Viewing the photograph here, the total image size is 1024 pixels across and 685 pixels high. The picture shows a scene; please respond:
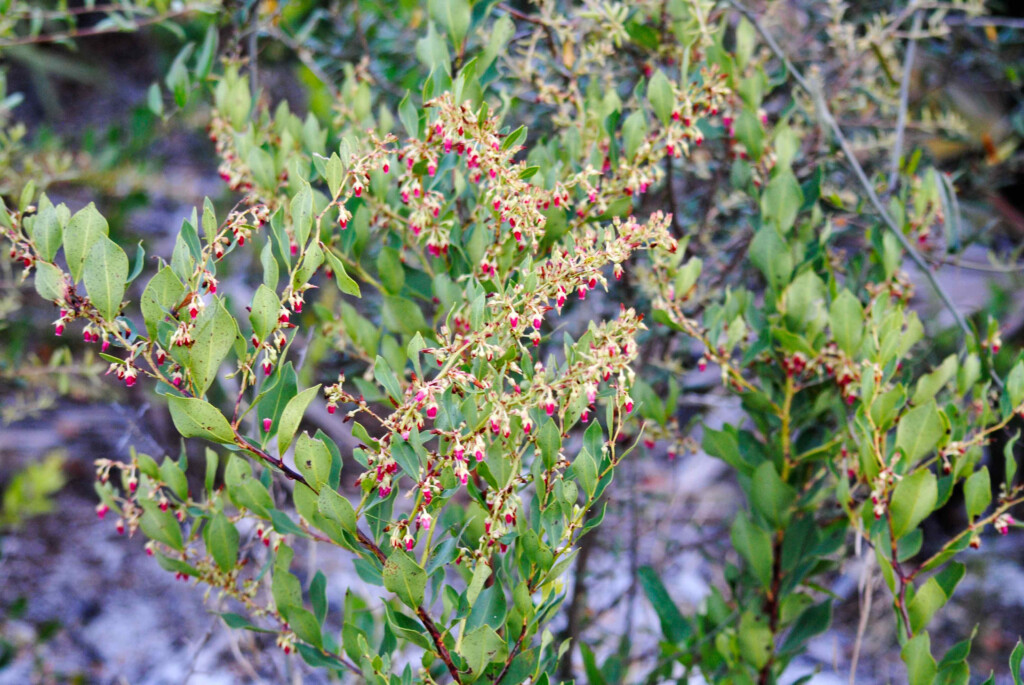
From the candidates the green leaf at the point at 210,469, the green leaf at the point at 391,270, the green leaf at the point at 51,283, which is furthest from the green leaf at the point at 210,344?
the green leaf at the point at 391,270

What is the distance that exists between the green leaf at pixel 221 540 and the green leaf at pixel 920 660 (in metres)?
0.74

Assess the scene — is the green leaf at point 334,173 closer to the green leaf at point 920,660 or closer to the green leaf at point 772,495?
the green leaf at point 772,495

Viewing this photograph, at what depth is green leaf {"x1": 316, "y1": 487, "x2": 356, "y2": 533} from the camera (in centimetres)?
69

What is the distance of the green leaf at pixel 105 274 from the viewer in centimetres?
67

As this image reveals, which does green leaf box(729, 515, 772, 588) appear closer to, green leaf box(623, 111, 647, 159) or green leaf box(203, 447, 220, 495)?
green leaf box(623, 111, 647, 159)

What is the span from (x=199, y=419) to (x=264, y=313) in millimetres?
108

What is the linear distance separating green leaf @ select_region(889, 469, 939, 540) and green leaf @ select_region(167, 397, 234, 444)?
0.69 m

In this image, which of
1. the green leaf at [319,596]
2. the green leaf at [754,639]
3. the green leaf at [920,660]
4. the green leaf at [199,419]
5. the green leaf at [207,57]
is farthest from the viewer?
the green leaf at [207,57]

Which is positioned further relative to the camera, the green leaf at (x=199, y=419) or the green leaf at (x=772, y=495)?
the green leaf at (x=772, y=495)

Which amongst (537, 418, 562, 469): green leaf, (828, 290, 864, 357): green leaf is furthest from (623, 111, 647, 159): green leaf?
(537, 418, 562, 469): green leaf

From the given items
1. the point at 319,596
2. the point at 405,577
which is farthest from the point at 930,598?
the point at 319,596

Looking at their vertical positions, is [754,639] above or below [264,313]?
below

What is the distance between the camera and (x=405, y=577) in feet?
2.24

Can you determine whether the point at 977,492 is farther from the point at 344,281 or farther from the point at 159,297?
the point at 159,297
